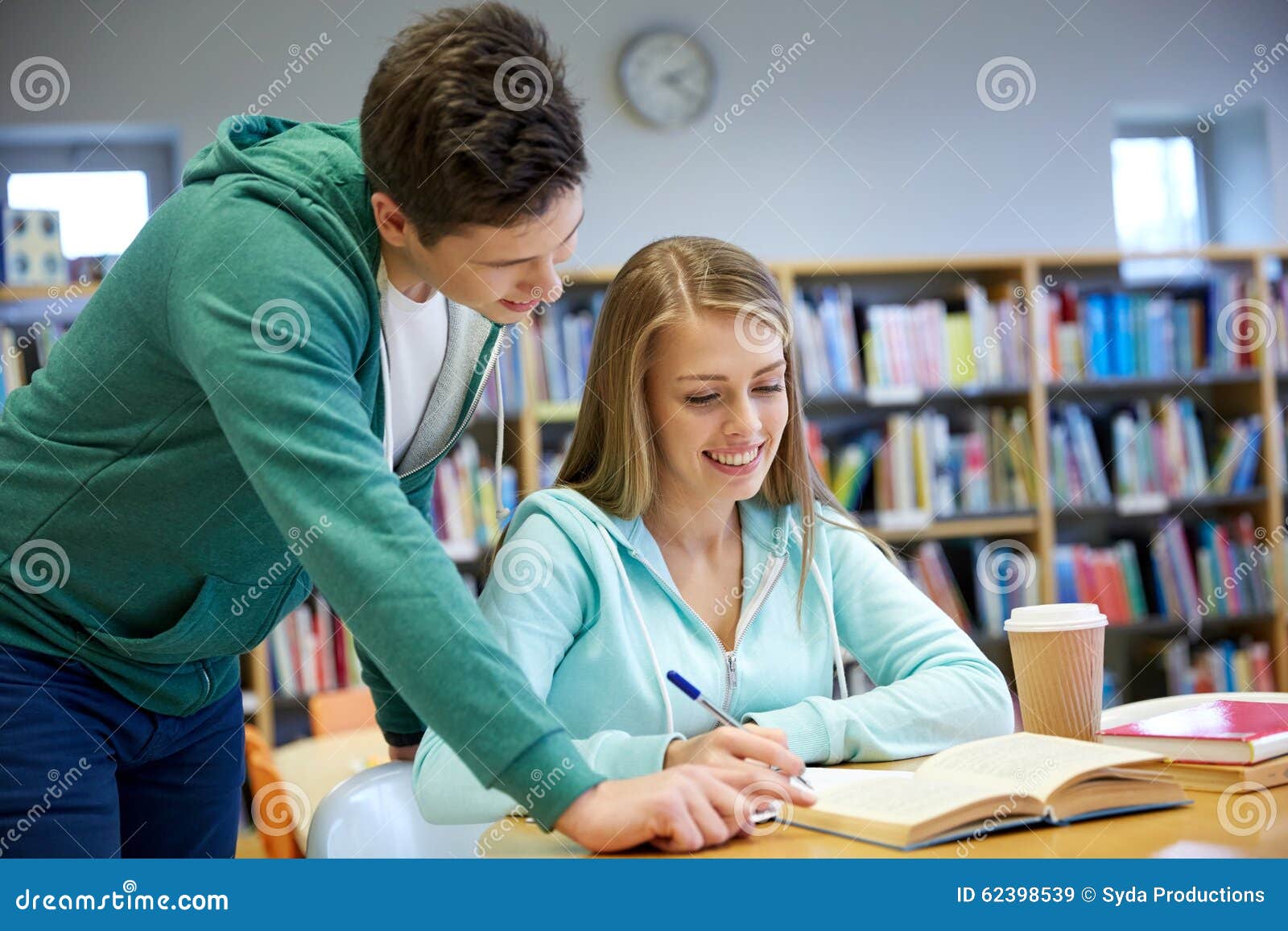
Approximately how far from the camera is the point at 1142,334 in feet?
14.0

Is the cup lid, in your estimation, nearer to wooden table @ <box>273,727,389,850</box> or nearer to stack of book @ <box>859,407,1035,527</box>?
wooden table @ <box>273,727,389,850</box>

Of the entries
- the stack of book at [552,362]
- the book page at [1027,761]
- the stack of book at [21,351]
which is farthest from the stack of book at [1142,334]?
the book page at [1027,761]

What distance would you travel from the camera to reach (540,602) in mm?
1312

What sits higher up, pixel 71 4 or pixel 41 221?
pixel 71 4

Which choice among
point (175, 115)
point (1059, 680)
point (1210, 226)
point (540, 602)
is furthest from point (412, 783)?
point (1210, 226)

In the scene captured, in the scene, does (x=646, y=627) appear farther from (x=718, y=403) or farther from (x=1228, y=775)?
(x=1228, y=775)

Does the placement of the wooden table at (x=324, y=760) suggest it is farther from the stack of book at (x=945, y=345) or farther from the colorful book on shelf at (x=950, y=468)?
the stack of book at (x=945, y=345)

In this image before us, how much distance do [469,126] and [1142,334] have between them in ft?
12.5

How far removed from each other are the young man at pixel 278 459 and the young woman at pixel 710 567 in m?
0.24

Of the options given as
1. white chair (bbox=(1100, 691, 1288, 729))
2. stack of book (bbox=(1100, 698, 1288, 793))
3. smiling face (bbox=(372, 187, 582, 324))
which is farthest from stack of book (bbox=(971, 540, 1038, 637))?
smiling face (bbox=(372, 187, 582, 324))

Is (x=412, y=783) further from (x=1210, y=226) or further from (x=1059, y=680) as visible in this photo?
(x=1210, y=226)

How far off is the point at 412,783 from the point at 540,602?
22 centimetres

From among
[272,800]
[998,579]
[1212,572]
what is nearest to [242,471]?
[272,800]

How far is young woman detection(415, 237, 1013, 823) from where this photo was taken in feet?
4.29
